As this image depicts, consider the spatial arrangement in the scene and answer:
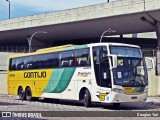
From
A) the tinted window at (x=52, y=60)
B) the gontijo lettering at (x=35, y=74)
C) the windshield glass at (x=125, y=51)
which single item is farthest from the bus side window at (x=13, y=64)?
the windshield glass at (x=125, y=51)

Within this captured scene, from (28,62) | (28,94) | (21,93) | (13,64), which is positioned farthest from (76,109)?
(13,64)

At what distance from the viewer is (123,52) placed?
64.8 ft

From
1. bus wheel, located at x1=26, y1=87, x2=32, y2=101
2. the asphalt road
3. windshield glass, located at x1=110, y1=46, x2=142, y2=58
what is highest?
windshield glass, located at x1=110, y1=46, x2=142, y2=58

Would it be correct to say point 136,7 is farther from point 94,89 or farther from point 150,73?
point 94,89

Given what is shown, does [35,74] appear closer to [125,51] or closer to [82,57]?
[82,57]

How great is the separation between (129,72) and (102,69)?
1284 millimetres

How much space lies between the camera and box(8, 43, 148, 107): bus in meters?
19.0

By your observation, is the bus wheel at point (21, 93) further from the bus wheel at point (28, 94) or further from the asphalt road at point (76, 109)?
the asphalt road at point (76, 109)

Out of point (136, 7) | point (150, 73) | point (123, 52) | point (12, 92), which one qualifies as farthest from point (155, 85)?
point (136, 7)

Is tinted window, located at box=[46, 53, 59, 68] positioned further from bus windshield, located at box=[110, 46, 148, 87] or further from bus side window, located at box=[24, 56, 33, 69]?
bus windshield, located at box=[110, 46, 148, 87]

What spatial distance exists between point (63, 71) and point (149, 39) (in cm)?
6193

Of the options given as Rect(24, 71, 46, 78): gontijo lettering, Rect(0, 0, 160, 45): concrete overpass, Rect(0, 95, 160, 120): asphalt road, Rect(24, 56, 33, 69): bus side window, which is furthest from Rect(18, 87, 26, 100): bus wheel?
Rect(0, 0, 160, 45): concrete overpass

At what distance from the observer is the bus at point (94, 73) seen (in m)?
19.0

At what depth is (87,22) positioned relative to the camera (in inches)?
2372
